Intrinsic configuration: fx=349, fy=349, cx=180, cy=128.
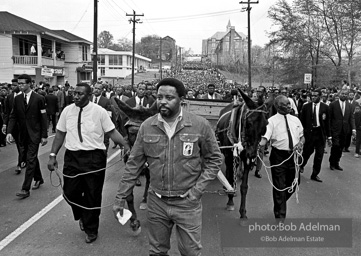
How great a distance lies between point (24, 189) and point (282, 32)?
3200 centimetres

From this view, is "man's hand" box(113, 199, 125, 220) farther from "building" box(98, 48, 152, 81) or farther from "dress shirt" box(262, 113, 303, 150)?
"building" box(98, 48, 152, 81)

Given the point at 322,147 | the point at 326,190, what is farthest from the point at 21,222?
the point at 322,147

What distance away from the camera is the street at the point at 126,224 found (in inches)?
177

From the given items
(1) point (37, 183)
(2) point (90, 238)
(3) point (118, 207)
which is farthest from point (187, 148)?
(1) point (37, 183)

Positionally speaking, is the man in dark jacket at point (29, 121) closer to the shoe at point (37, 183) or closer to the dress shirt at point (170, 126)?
the shoe at point (37, 183)

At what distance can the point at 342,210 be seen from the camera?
6.15m

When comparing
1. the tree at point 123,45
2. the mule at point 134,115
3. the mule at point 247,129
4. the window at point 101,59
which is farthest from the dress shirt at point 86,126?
the tree at point 123,45

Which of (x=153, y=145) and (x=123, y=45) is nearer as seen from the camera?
(x=153, y=145)

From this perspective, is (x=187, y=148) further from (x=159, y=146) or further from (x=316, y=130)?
(x=316, y=130)

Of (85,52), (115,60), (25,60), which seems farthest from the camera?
(115,60)

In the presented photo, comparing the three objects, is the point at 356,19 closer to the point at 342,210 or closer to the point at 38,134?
the point at 342,210

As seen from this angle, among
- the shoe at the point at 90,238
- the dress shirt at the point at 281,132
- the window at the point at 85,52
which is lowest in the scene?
the shoe at the point at 90,238

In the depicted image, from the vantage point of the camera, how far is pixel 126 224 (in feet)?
17.5

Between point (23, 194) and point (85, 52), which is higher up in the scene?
point (85, 52)
